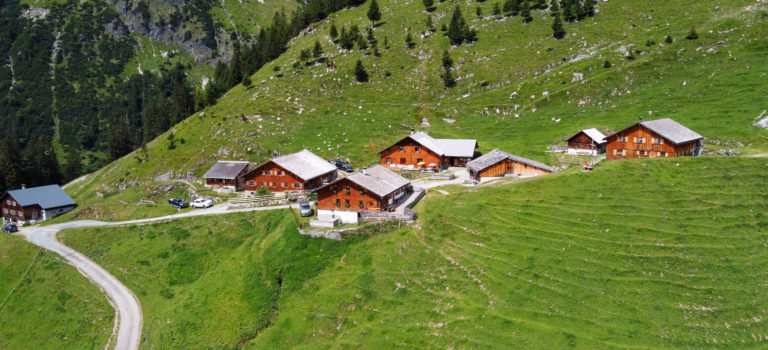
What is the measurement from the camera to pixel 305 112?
110938 millimetres

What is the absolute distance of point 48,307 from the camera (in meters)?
55.2

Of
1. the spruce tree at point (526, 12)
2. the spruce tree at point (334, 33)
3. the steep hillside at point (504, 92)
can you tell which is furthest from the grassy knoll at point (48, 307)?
the spruce tree at point (526, 12)

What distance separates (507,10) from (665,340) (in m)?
124

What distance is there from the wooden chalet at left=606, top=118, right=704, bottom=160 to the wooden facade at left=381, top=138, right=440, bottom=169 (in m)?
28.3

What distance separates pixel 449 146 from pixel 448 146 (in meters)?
0.18

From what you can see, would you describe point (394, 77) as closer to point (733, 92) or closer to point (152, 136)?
point (733, 92)

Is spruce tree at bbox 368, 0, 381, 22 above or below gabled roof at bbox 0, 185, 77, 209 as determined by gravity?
above

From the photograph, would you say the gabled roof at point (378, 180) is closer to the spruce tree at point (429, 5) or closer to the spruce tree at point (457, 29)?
the spruce tree at point (457, 29)

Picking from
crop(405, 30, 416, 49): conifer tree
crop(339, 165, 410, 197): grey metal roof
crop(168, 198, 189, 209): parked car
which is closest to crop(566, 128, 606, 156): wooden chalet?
crop(339, 165, 410, 197): grey metal roof

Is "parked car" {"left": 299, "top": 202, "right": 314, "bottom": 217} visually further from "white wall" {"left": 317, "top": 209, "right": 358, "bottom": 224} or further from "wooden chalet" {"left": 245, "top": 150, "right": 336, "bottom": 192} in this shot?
"wooden chalet" {"left": 245, "top": 150, "right": 336, "bottom": 192}

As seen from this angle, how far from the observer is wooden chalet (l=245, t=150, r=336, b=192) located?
75.4 meters

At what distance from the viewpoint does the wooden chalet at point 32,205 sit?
85438 millimetres

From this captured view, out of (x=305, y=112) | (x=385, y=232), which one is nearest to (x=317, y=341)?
(x=385, y=232)

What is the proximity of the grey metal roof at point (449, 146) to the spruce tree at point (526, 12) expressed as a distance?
6724 cm
